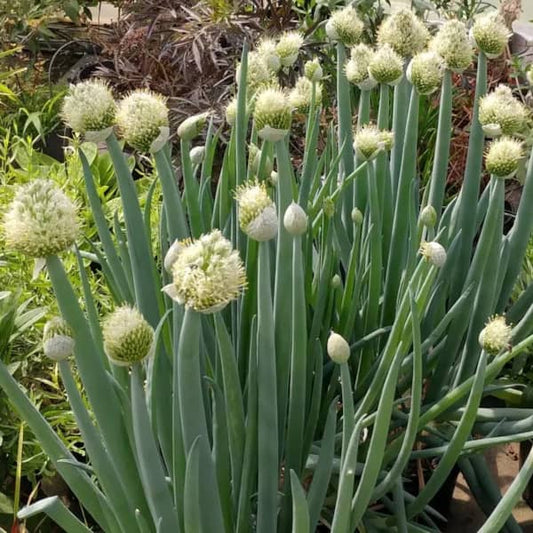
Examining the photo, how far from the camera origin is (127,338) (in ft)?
1.99

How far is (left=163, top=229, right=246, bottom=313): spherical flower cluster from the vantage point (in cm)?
54

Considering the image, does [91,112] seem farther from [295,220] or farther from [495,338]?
[495,338]

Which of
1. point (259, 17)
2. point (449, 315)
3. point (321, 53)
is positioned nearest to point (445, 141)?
point (449, 315)

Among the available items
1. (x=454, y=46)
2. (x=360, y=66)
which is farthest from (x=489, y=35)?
(x=360, y=66)

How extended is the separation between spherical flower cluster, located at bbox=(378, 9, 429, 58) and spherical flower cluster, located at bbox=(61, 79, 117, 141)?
1.55 ft

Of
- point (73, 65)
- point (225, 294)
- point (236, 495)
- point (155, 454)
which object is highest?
point (225, 294)

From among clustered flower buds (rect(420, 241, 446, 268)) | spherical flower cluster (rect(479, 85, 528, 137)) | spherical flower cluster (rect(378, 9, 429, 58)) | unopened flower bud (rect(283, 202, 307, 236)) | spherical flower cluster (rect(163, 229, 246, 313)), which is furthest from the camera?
spherical flower cluster (rect(378, 9, 429, 58))

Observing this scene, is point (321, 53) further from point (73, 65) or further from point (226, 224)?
point (226, 224)

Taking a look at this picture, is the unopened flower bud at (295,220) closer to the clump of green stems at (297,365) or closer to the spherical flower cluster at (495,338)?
the clump of green stems at (297,365)

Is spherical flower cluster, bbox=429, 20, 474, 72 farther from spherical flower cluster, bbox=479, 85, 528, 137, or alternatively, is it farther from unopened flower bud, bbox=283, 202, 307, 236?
unopened flower bud, bbox=283, 202, 307, 236

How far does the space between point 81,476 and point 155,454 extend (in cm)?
16

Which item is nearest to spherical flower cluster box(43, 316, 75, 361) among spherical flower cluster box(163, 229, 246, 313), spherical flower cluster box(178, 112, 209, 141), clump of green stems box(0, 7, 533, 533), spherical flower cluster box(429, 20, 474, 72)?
clump of green stems box(0, 7, 533, 533)

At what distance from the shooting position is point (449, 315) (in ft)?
3.26

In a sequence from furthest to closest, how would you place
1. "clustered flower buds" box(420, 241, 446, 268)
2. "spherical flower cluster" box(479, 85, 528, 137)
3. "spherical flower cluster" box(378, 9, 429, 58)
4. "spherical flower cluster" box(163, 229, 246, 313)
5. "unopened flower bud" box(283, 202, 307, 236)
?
"spherical flower cluster" box(378, 9, 429, 58) → "spherical flower cluster" box(479, 85, 528, 137) → "clustered flower buds" box(420, 241, 446, 268) → "unopened flower bud" box(283, 202, 307, 236) → "spherical flower cluster" box(163, 229, 246, 313)
